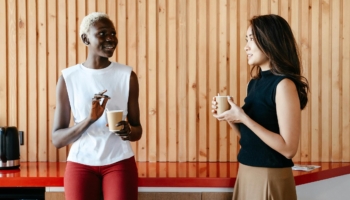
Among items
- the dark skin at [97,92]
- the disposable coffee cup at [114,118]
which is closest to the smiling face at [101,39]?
the dark skin at [97,92]

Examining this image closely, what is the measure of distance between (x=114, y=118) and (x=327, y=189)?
170 centimetres

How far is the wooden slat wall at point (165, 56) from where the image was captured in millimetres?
3332

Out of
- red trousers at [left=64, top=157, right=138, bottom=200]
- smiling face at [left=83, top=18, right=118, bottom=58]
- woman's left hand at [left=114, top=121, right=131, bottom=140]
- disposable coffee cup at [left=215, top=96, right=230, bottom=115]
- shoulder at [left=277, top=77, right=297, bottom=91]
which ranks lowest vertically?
red trousers at [left=64, top=157, right=138, bottom=200]

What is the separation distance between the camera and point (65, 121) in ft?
7.61

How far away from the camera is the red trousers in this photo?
84.0 inches

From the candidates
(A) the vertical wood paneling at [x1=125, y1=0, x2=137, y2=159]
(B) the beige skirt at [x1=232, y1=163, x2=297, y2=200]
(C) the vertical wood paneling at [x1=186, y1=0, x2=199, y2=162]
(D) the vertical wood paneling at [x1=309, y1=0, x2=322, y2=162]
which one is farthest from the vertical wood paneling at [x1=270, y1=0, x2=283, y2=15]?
(B) the beige skirt at [x1=232, y1=163, x2=297, y2=200]

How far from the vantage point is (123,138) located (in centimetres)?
219

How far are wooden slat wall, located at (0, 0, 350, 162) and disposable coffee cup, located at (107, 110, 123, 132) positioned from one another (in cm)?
123

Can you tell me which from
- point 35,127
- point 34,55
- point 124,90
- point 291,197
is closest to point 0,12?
point 34,55

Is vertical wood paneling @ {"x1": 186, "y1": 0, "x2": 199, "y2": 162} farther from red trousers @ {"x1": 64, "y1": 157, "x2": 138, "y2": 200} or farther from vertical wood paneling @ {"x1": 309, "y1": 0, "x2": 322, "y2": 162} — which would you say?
red trousers @ {"x1": 64, "y1": 157, "x2": 138, "y2": 200}

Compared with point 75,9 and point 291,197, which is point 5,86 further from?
point 291,197

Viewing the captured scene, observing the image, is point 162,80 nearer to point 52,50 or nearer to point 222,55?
point 222,55

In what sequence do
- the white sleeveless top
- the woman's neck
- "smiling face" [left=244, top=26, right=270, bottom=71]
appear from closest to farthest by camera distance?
"smiling face" [left=244, top=26, right=270, bottom=71], the white sleeveless top, the woman's neck

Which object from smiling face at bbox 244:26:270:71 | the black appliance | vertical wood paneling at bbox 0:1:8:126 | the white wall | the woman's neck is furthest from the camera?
vertical wood paneling at bbox 0:1:8:126
